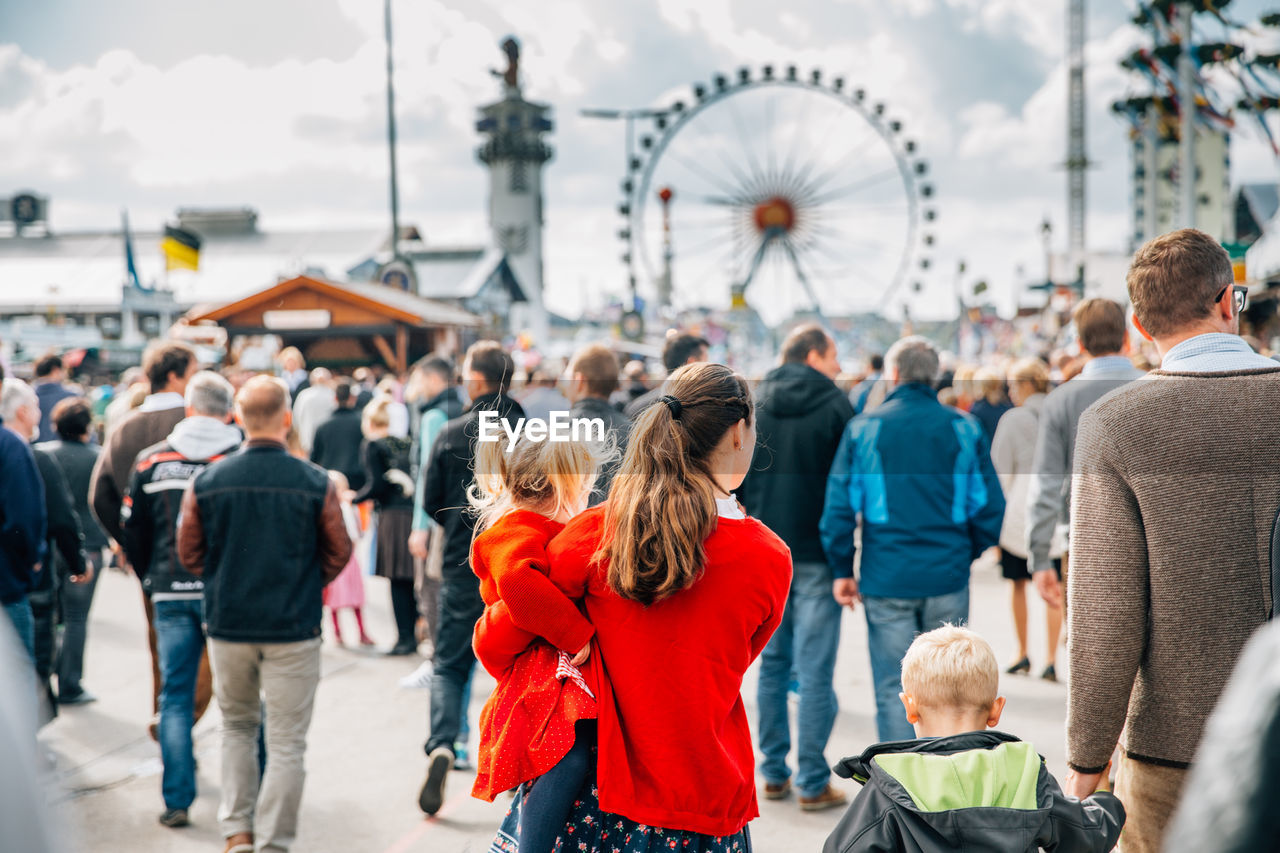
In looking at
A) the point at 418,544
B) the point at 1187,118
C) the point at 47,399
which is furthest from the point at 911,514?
the point at 1187,118

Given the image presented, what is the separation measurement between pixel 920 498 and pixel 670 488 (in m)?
2.56

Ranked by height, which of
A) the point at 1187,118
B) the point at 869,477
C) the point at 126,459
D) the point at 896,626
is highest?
the point at 1187,118

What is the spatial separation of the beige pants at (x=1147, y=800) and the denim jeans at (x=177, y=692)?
3868 mm

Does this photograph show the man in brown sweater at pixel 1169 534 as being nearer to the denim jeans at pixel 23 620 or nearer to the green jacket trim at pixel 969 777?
the green jacket trim at pixel 969 777

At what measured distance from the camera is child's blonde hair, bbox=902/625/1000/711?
2453mm

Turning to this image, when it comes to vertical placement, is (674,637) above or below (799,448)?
below

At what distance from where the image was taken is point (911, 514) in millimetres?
4609

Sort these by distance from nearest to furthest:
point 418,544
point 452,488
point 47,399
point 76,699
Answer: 1. point 452,488
2. point 418,544
3. point 76,699
4. point 47,399

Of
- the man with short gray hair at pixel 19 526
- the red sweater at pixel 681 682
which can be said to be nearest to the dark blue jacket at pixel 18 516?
the man with short gray hair at pixel 19 526

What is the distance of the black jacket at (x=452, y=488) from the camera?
199 inches

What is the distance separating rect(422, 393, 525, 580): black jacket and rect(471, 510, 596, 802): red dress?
249 centimetres

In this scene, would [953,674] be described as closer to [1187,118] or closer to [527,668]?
[527,668]

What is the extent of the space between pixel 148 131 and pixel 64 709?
457 centimetres

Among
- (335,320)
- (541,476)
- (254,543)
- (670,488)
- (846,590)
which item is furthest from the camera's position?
(335,320)
